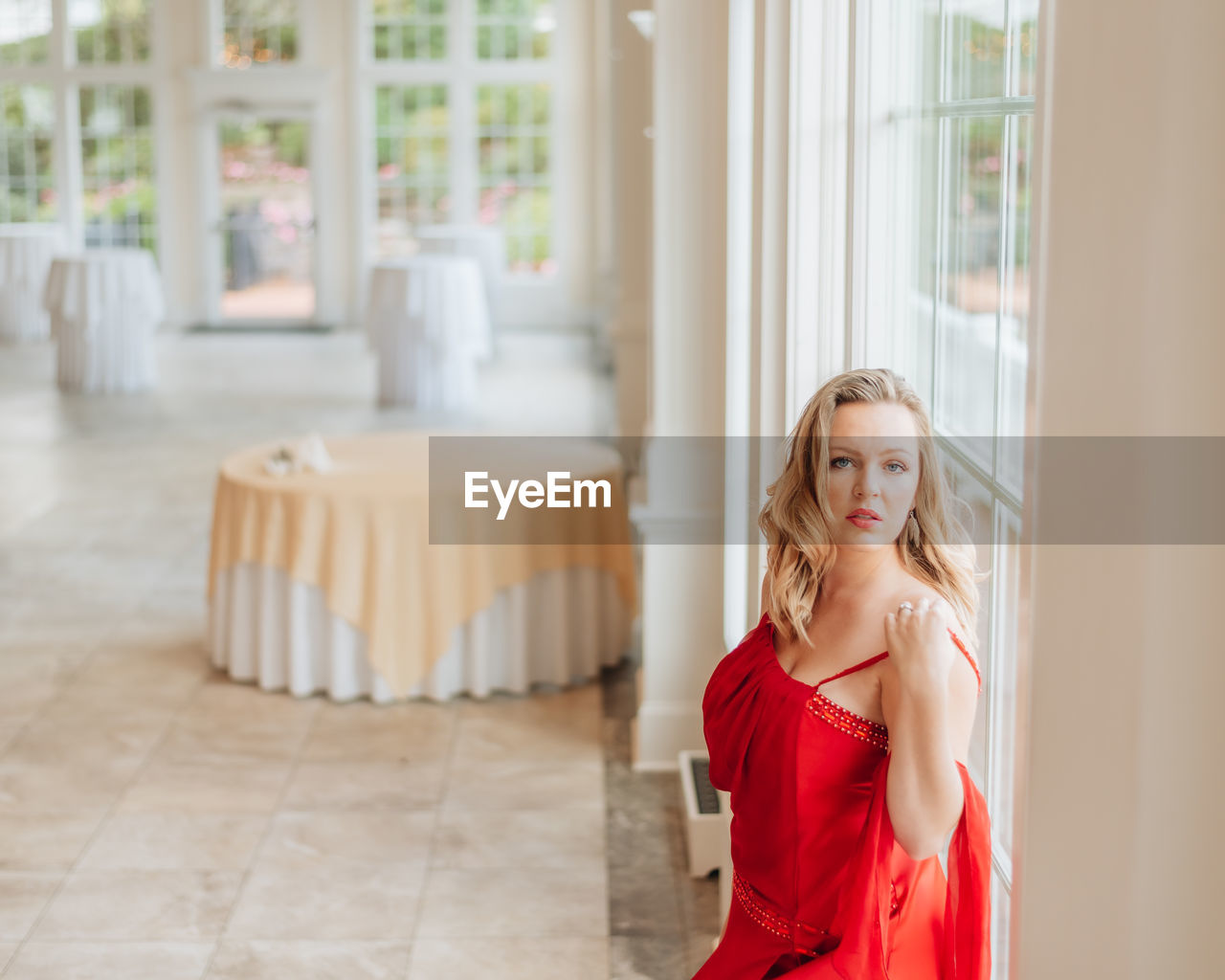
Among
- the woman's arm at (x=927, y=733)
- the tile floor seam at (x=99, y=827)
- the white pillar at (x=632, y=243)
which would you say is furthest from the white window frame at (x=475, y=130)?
the woman's arm at (x=927, y=733)

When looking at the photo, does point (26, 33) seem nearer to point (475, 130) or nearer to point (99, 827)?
point (475, 130)

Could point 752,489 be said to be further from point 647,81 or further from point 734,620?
point 647,81

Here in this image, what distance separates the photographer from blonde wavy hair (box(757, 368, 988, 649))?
4.46 feet

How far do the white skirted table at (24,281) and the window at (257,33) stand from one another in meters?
2.83

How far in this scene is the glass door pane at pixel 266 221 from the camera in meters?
15.2

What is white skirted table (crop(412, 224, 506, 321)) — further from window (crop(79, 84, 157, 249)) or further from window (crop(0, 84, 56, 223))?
window (crop(0, 84, 56, 223))

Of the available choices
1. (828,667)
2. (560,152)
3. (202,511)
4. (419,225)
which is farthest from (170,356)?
(828,667)

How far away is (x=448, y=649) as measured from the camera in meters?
4.51

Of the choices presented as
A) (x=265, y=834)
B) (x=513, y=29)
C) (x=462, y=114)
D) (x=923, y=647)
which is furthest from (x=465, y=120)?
(x=923, y=647)

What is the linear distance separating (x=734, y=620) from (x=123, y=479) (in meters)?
5.50

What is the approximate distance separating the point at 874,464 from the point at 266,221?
14913 mm

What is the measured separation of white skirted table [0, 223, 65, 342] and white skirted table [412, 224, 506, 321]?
375 cm

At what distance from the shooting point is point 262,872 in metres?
3.38
